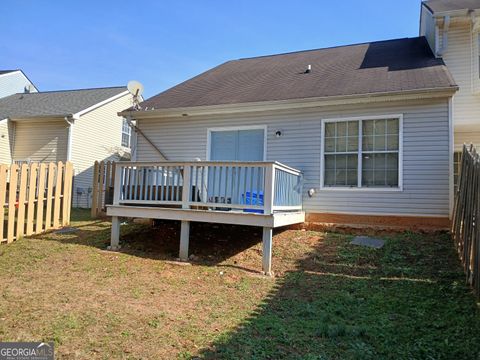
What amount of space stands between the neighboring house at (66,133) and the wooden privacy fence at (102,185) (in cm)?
548

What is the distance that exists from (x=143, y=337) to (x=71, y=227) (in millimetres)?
6760

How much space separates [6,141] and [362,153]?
1592cm

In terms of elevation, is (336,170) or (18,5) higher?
(18,5)

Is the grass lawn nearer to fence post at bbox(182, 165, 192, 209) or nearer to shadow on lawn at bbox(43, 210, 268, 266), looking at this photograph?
shadow on lawn at bbox(43, 210, 268, 266)

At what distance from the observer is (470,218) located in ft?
16.8

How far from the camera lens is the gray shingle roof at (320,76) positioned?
343 inches

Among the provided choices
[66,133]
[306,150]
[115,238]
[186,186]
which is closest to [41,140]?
[66,133]

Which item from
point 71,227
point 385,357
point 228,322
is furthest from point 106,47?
point 385,357

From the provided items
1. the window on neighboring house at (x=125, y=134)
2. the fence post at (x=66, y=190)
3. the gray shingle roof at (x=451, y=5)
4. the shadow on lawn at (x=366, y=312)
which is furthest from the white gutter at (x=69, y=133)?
the gray shingle roof at (x=451, y=5)

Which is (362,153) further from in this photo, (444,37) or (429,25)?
(429,25)

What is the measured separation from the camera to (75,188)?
16.3 metres

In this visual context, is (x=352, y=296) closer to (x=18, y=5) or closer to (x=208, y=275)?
(x=208, y=275)

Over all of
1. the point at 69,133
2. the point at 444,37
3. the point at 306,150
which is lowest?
the point at 306,150

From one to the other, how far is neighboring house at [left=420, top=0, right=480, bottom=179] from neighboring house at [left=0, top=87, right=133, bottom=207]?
46.7 ft
